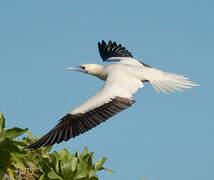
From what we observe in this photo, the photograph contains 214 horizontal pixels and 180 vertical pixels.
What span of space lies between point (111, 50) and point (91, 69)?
5051 mm

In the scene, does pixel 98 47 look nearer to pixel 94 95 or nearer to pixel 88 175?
pixel 94 95

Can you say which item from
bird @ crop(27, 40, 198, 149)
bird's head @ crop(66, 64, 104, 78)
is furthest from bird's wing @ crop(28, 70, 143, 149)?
bird's head @ crop(66, 64, 104, 78)

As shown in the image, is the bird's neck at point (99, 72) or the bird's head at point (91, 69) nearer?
the bird's neck at point (99, 72)

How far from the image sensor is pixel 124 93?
8.74m

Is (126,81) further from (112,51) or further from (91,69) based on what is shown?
(112,51)

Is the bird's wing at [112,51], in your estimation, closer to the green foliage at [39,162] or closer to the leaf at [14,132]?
the green foliage at [39,162]

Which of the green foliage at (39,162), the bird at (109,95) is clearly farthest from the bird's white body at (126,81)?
the green foliage at (39,162)

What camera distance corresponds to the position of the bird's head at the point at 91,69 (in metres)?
10.6

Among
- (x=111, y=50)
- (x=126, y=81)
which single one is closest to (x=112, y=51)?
(x=111, y=50)

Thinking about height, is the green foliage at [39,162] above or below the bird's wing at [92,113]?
below

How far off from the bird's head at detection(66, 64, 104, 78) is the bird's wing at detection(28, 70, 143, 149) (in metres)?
1.60

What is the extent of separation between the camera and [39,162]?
8.14m

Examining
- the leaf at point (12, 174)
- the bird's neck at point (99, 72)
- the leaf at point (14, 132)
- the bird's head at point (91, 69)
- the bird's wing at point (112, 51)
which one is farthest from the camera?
the bird's wing at point (112, 51)

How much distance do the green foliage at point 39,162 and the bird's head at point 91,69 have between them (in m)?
2.77
